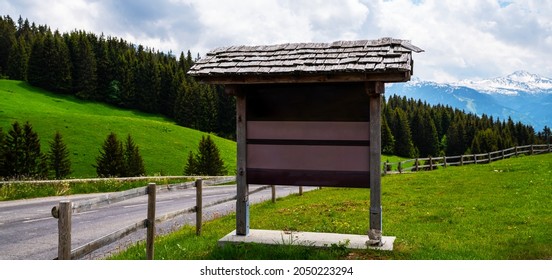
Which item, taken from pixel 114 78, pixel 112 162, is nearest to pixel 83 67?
pixel 114 78

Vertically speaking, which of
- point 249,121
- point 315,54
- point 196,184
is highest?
point 315,54

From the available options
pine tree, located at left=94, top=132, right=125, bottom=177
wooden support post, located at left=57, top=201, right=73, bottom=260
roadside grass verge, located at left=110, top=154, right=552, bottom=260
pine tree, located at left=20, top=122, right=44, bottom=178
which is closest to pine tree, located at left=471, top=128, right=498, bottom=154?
pine tree, located at left=94, top=132, right=125, bottom=177

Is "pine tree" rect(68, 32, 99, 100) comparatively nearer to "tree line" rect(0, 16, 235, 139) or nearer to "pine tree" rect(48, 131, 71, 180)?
"tree line" rect(0, 16, 235, 139)

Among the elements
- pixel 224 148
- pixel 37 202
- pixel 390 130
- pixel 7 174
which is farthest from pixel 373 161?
pixel 390 130

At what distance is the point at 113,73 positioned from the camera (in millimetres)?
118500

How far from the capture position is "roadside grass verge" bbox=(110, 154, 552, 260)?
875 centimetres

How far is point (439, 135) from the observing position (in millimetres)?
141125

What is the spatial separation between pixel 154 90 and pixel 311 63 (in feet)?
352

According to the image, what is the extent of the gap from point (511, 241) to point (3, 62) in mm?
138038

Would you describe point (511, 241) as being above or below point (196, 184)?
below

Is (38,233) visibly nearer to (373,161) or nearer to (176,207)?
(176,207)

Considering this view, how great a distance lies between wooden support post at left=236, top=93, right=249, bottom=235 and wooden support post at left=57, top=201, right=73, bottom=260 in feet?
13.7

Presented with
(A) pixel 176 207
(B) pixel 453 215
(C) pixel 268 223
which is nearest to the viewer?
(C) pixel 268 223

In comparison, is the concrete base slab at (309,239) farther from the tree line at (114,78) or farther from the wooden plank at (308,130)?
the tree line at (114,78)
